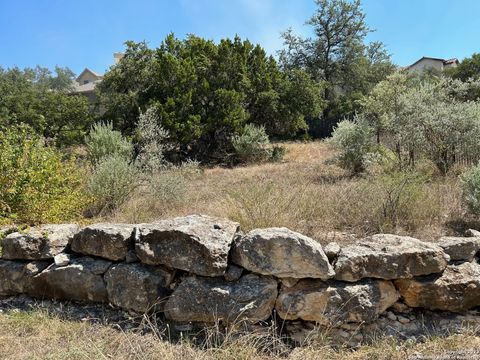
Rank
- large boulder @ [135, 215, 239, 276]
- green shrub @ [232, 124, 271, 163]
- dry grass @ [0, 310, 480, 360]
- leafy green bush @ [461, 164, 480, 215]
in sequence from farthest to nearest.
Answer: green shrub @ [232, 124, 271, 163] < leafy green bush @ [461, 164, 480, 215] < large boulder @ [135, 215, 239, 276] < dry grass @ [0, 310, 480, 360]

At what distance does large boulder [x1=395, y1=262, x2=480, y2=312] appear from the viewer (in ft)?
9.29

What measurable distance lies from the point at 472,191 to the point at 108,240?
3.76 m

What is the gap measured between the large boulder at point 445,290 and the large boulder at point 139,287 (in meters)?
1.86

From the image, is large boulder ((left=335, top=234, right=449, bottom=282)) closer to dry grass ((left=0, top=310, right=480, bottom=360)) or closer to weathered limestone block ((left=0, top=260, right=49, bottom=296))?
dry grass ((left=0, top=310, right=480, bottom=360))

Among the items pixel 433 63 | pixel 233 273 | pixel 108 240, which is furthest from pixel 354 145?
pixel 433 63

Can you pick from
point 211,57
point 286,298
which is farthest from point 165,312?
point 211,57

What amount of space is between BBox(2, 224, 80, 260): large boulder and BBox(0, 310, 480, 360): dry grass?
2.38 feet

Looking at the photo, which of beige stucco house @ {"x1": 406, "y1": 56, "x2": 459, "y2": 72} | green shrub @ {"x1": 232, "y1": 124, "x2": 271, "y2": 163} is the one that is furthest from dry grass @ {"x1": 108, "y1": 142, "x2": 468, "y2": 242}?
beige stucco house @ {"x1": 406, "y1": 56, "x2": 459, "y2": 72}

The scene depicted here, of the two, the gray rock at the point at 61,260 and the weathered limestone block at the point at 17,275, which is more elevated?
the gray rock at the point at 61,260

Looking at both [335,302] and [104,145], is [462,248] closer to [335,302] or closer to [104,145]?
[335,302]

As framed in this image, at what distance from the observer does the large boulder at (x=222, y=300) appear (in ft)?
9.29

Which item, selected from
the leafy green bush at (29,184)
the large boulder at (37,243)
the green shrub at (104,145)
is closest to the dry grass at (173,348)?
the large boulder at (37,243)

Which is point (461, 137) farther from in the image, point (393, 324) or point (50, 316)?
point (50, 316)

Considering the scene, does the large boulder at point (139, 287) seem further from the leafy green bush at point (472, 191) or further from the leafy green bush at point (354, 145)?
the leafy green bush at point (354, 145)
